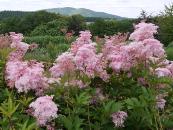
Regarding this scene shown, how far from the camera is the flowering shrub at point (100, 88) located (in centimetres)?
411

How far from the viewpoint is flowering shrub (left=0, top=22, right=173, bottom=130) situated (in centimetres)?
411

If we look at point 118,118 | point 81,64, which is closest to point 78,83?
point 81,64

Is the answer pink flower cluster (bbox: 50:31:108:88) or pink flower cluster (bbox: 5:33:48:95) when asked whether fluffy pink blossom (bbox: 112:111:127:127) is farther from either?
pink flower cluster (bbox: 5:33:48:95)

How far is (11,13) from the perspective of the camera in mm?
80562

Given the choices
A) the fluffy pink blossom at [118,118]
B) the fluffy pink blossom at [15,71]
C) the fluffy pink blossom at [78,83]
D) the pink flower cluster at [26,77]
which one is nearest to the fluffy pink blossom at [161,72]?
the fluffy pink blossom at [118,118]

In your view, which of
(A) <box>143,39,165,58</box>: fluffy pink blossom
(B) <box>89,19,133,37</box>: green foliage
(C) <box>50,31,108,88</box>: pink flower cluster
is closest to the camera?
(C) <box>50,31,108,88</box>: pink flower cluster

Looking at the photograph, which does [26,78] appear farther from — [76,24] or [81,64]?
[76,24]

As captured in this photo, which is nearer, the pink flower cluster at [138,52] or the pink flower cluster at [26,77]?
the pink flower cluster at [26,77]

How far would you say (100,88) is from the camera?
180 inches

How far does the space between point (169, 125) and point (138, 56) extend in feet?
2.21

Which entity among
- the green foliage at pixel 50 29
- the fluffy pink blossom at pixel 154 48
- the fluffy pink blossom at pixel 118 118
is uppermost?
the fluffy pink blossom at pixel 154 48

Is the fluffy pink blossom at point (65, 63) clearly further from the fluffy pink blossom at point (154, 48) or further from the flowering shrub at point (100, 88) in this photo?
the fluffy pink blossom at point (154, 48)

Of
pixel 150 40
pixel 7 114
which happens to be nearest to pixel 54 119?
pixel 7 114

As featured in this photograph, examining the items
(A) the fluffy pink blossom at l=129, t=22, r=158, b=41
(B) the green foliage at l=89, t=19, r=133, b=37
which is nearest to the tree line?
(B) the green foliage at l=89, t=19, r=133, b=37
